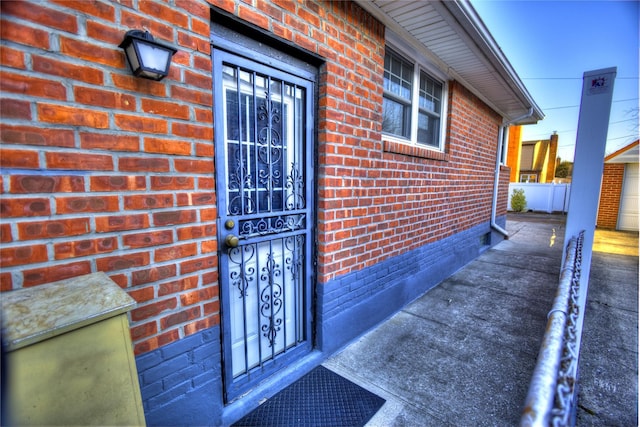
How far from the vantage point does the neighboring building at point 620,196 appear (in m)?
9.25

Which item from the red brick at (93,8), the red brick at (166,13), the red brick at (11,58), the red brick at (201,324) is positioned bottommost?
the red brick at (201,324)

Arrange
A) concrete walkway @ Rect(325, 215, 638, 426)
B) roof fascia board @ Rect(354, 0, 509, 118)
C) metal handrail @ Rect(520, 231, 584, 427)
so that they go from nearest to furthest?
metal handrail @ Rect(520, 231, 584, 427)
concrete walkway @ Rect(325, 215, 638, 426)
roof fascia board @ Rect(354, 0, 509, 118)

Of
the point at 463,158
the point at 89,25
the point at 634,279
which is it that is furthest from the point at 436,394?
the point at 634,279

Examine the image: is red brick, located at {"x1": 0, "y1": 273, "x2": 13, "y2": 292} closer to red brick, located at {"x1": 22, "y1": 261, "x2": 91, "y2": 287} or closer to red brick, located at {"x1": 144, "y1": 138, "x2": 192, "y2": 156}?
red brick, located at {"x1": 22, "y1": 261, "x2": 91, "y2": 287}

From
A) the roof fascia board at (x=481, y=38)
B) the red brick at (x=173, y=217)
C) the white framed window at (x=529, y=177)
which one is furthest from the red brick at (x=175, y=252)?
the white framed window at (x=529, y=177)

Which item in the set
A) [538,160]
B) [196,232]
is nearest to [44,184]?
[196,232]

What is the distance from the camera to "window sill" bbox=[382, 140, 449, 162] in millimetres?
2984

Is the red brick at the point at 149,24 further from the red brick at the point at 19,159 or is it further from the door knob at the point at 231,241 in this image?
the door knob at the point at 231,241

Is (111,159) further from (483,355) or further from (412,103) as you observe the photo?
(412,103)

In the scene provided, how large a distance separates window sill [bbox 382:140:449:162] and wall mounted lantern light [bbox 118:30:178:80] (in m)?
2.16

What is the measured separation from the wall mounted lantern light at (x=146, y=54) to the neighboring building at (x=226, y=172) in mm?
72

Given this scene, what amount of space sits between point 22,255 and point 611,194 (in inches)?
565

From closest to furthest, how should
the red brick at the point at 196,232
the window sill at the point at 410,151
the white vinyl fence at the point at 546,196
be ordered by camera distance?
the red brick at the point at 196,232 → the window sill at the point at 410,151 → the white vinyl fence at the point at 546,196

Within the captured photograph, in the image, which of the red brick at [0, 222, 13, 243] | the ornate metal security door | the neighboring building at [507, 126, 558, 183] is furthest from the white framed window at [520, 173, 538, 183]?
the red brick at [0, 222, 13, 243]
